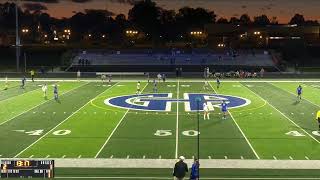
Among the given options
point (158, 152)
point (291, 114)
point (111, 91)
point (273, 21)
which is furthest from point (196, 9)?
point (158, 152)

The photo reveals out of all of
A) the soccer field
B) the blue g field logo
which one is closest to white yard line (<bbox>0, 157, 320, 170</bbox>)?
the soccer field

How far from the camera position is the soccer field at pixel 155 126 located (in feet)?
65.6

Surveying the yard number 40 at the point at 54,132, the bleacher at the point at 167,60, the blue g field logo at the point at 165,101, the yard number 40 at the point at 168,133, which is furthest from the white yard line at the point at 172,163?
the bleacher at the point at 167,60

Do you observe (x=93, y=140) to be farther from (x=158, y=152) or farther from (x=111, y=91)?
(x=111, y=91)

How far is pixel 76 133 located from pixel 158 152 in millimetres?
5585

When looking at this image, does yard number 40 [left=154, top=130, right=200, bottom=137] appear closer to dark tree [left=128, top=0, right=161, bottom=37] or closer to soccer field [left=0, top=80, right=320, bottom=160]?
soccer field [left=0, top=80, right=320, bottom=160]

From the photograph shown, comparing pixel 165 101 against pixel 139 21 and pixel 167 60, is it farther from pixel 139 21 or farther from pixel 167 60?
pixel 139 21

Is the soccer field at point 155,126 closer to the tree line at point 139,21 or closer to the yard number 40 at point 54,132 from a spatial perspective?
the yard number 40 at point 54,132

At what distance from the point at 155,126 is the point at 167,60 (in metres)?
53.8

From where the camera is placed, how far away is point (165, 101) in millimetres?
36094

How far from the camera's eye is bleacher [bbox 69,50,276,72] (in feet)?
240

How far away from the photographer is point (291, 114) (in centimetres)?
2991
